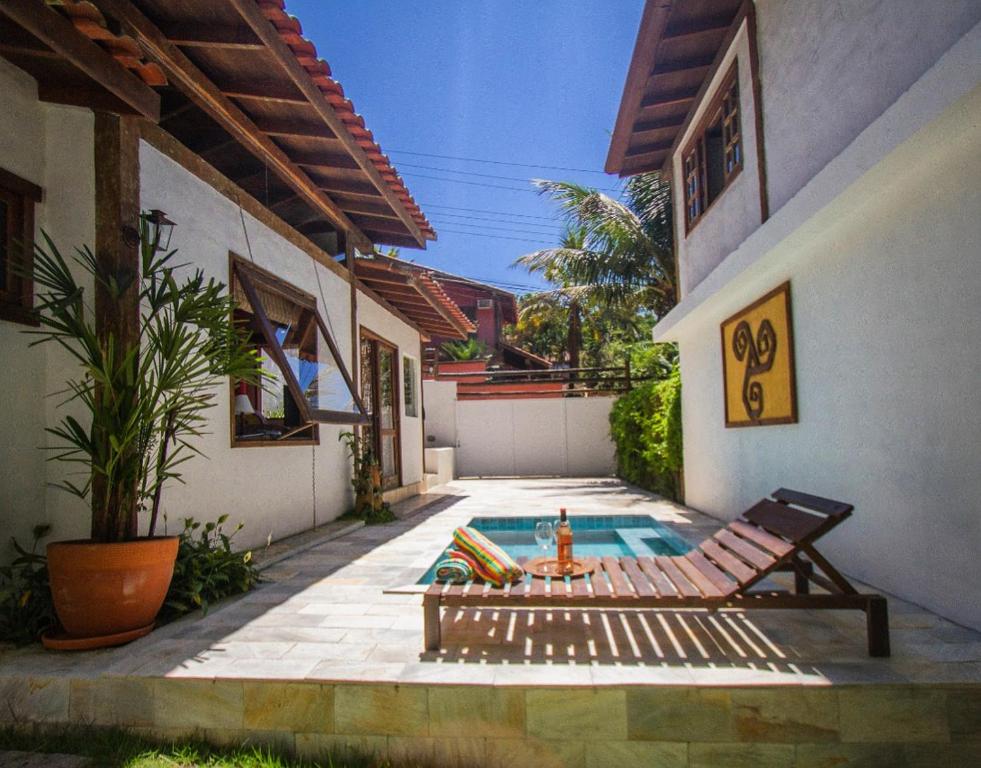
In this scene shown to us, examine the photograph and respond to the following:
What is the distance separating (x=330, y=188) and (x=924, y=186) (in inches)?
252

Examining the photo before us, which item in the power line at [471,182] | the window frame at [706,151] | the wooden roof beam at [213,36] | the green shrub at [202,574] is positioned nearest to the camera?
the green shrub at [202,574]

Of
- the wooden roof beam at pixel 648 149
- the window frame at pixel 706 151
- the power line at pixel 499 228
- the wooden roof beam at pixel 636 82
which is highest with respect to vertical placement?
the power line at pixel 499 228

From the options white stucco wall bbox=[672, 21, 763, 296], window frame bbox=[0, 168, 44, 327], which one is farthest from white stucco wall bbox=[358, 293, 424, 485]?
window frame bbox=[0, 168, 44, 327]

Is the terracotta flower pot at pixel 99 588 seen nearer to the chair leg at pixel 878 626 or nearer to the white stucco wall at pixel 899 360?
the chair leg at pixel 878 626

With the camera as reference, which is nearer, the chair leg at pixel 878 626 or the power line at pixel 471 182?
the chair leg at pixel 878 626

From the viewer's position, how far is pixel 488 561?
4.15m

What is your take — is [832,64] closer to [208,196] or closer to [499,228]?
[208,196]

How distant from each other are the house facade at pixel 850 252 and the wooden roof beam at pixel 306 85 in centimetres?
321

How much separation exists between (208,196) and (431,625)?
15.1ft

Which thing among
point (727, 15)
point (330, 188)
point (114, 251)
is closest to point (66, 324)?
point (114, 251)

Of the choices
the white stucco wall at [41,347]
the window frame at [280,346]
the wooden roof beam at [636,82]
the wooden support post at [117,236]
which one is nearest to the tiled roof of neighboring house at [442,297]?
the window frame at [280,346]


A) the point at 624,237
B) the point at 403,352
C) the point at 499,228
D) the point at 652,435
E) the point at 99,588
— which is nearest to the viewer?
the point at 99,588

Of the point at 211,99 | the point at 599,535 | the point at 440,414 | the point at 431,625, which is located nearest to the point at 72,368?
the point at 211,99

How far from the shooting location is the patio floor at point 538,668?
309cm
